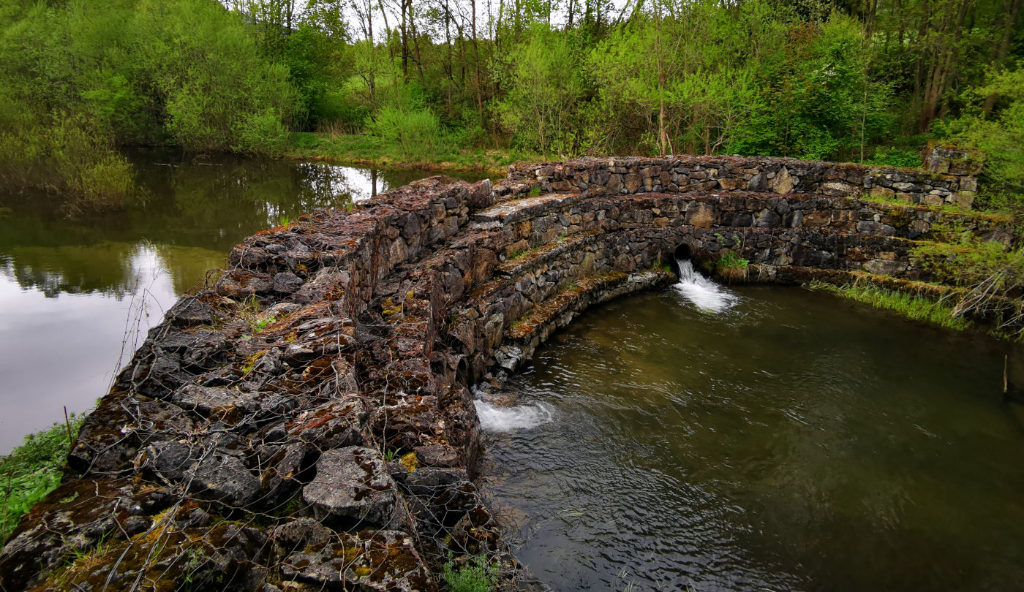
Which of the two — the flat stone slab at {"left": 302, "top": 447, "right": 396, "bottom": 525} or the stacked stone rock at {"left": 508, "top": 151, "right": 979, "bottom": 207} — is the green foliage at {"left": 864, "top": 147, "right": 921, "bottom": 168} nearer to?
the stacked stone rock at {"left": 508, "top": 151, "right": 979, "bottom": 207}

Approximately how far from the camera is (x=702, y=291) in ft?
37.5

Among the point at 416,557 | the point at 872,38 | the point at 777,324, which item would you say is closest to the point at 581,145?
the point at 872,38

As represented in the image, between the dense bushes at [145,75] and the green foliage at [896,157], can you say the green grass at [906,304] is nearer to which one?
the green foliage at [896,157]

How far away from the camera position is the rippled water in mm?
4699

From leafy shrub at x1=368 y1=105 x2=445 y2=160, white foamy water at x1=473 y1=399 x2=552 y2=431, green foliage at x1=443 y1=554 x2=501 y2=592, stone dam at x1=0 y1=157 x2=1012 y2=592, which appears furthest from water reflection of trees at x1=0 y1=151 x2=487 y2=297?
green foliage at x1=443 y1=554 x2=501 y2=592

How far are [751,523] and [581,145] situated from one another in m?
18.2

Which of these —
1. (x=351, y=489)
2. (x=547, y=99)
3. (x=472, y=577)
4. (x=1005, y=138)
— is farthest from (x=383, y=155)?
(x=472, y=577)

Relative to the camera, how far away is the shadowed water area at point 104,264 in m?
7.11

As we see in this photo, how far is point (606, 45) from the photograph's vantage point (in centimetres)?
1939

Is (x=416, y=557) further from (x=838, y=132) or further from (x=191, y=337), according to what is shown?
(x=838, y=132)

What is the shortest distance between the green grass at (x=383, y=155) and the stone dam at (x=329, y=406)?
16.9m

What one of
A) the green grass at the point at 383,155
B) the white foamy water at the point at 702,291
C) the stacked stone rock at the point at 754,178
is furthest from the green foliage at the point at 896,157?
the green grass at the point at 383,155

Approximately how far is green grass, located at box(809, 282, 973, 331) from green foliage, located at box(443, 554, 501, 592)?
10.5 metres

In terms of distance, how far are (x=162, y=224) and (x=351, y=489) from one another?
16170 millimetres
